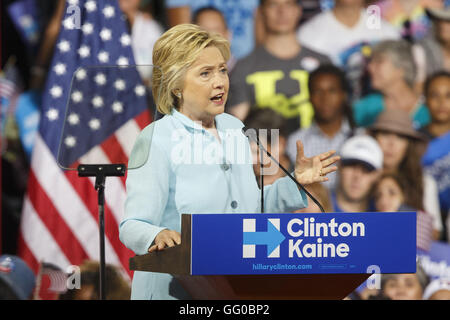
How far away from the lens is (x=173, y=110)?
10.3ft

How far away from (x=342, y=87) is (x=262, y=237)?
294 cm

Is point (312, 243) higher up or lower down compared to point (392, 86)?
lower down

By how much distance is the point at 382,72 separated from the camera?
208 inches

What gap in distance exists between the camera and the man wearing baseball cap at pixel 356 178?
17.0 ft

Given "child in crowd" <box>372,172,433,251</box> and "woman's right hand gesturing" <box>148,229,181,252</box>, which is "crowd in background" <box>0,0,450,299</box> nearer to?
"child in crowd" <box>372,172,433,251</box>

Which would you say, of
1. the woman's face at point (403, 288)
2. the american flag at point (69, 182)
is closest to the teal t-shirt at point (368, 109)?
the woman's face at point (403, 288)

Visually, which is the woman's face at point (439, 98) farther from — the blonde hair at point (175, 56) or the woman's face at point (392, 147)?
the blonde hair at point (175, 56)

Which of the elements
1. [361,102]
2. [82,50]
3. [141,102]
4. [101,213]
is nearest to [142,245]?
[101,213]

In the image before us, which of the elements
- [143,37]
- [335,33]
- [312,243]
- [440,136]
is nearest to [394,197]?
[440,136]

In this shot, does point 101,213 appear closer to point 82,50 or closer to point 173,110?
point 173,110

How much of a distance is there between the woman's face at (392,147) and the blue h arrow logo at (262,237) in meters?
3.01

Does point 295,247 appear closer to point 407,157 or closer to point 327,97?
point 327,97

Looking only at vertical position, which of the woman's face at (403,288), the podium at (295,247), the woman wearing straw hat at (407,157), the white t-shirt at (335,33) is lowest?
the podium at (295,247)

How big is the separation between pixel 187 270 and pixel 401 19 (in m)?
3.50
